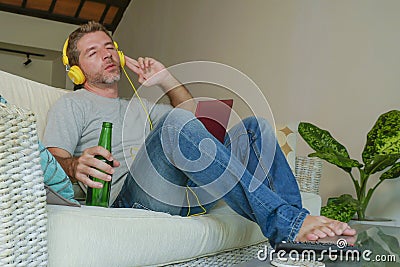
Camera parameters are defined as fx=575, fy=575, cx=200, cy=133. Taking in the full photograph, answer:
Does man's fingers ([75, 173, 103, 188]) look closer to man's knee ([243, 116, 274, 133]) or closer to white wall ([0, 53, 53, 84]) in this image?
Result: man's knee ([243, 116, 274, 133])

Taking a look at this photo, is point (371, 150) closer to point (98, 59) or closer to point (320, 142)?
point (320, 142)

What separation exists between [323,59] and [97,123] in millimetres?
1899

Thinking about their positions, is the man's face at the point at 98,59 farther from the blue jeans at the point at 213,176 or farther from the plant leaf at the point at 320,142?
the plant leaf at the point at 320,142

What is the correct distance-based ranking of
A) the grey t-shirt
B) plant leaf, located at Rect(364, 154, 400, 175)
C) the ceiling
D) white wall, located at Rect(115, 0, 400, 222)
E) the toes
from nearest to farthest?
the toes, the grey t-shirt, plant leaf, located at Rect(364, 154, 400, 175), white wall, located at Rect(115, 0, 400, 222), the ceiling

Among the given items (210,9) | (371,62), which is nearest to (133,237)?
(371,62)

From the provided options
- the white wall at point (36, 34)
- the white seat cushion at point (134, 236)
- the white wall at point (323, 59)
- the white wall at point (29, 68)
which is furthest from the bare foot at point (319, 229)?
the white wall at point (29, 68)

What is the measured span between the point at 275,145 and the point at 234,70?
2.59 meters

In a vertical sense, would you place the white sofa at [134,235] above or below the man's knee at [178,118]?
below

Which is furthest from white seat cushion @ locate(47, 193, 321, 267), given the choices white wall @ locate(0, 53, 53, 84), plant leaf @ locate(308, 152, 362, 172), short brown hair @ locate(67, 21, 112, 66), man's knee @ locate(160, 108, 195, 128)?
white wall @ locate(0, 53, 53, 84)

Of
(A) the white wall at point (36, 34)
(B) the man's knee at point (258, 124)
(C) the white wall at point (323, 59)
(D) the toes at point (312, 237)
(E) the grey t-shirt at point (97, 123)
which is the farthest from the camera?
(A) the white wall at point (36, 34)

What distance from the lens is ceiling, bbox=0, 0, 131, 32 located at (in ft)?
19.6

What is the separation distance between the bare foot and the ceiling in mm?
4953

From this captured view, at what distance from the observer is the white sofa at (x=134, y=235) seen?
121 cm

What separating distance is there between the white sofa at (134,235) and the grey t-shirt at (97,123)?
0.17m
